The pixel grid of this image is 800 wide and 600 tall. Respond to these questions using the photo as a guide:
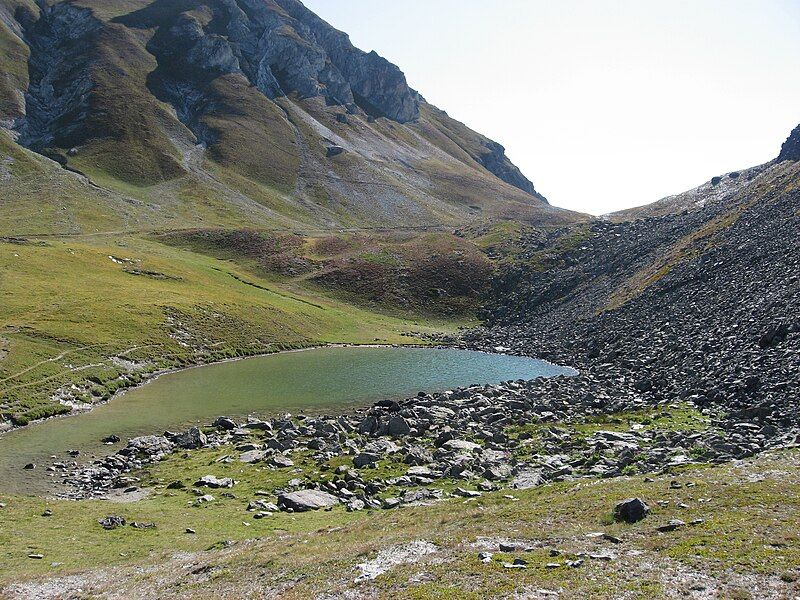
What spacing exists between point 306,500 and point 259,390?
32.9 metres

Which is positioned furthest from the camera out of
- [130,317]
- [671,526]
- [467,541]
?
[130,317]

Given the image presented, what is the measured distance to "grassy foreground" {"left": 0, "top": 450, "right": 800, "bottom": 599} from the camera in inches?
703

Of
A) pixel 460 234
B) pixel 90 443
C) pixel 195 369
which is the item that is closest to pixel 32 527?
pixel 90 443

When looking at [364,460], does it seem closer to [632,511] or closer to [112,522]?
[112,522]

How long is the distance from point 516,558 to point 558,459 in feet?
57.2

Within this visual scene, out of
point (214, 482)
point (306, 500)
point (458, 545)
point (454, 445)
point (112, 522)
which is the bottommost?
point (112, 522)

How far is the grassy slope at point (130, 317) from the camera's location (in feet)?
201

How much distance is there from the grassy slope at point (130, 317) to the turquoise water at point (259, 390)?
468 centimetres

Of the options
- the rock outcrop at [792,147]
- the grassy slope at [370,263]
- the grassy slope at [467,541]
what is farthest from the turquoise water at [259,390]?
the rock outcrop at [792,147]

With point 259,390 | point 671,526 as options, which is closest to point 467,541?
point 671,526

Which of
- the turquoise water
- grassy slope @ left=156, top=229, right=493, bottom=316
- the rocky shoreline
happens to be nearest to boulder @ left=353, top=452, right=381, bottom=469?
the rocky shoreline

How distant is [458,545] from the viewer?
22266 millimetres

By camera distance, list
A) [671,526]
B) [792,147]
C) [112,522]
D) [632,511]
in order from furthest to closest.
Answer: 1. [792,147]
2. [112,522]
3. [632,511]
4. [671,526]

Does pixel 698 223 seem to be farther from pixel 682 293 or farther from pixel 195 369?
pixel 195 369
